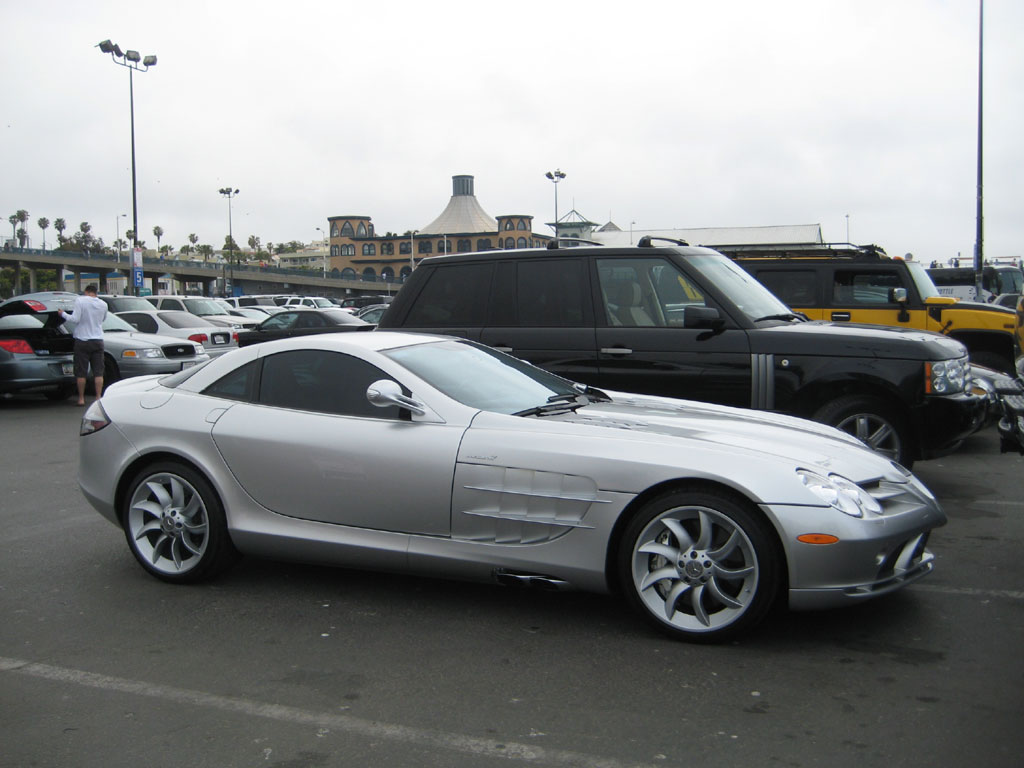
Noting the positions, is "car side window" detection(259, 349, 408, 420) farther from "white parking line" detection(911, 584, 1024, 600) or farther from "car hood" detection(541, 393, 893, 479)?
"white parking line" detection(911, 584, 1024, 600)

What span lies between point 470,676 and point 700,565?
3.54ft

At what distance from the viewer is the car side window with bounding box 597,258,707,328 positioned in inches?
291

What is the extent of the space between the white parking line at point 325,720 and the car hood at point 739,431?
160 centimetres

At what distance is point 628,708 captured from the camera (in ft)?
11.7

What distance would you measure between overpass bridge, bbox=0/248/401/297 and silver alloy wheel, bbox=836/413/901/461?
3377 inches

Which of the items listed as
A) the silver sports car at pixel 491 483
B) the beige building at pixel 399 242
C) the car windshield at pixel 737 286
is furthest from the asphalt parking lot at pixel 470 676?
the beige building at pixel 399 242

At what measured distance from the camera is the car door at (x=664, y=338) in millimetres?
7137

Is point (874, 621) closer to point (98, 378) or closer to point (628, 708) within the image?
point (628, 708)

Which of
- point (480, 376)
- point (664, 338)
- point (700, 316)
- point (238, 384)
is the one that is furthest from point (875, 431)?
point (238, 384)

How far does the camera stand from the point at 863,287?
37.7ft

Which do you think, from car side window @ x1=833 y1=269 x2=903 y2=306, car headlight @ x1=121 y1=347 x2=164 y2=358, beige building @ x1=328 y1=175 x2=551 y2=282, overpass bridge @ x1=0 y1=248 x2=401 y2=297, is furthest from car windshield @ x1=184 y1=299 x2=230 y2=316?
beige building @ x1=328 y1=175 x2=551 y2=282

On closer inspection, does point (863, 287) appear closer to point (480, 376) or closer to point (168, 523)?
point (480, 376)

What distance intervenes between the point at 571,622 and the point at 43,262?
108m

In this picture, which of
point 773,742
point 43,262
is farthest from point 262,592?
point 43,262
